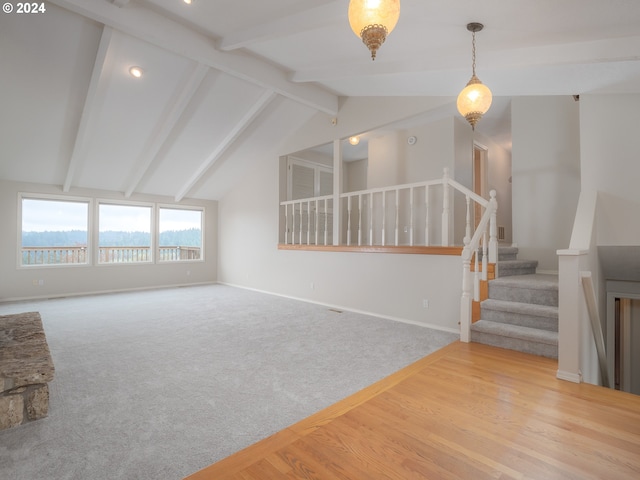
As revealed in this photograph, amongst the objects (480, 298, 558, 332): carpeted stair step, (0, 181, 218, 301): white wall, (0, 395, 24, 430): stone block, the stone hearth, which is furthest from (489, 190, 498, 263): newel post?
(0, 181, 218, 301): white wall

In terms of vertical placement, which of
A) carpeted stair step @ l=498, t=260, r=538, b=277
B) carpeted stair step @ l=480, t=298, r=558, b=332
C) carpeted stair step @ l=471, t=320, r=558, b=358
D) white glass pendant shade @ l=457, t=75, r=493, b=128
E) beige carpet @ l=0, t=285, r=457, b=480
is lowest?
beige carpet @ l=0, t=285, r=457, b=480

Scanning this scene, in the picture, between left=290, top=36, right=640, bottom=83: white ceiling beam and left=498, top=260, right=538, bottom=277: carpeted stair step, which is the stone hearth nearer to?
left=290, top=36, right=640, bottom=83: white ceiling beam

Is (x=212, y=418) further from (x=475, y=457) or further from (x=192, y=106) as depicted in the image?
(x=192, y=106)

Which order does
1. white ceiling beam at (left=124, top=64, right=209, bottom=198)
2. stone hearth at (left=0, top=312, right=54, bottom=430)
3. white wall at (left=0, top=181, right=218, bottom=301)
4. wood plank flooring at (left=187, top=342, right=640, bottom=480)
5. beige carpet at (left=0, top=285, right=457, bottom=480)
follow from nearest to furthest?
wood plank flooring at (left=187, top=342, right=640, bottom=480) < beige carpet at (left=0, top=285, right=457, bottom=480) < stone hearth at (left=0, top=312, right=54, bottom=430) < white ceiling beam at (left=124, top=64, right=209, bottom=198) < white wall at (left=0, top=181, right=218, bottom=301)

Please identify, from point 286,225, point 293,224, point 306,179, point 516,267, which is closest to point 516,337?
point 516,267

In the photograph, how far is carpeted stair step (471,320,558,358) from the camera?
9.71ft

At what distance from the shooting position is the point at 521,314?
3.32 meters

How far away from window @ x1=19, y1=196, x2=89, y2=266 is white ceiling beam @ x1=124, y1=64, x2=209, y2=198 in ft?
5.05

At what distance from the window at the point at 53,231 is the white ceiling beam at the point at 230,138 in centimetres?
214

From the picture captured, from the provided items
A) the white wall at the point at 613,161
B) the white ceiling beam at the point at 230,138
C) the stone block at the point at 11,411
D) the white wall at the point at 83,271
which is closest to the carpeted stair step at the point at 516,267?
the white wall at the point at 613,161

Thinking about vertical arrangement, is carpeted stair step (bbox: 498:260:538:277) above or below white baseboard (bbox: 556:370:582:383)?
above

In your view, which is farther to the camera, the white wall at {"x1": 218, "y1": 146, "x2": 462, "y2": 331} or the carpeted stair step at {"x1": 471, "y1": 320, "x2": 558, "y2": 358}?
the white wall at {"x1": 218, "y1": 146, "x2": 462, "y2": 331}

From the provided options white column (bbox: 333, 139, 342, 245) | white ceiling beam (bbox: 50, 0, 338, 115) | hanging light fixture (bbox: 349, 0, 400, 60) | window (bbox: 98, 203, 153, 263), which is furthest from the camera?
window (bbox: 98, 203, 153, 263)

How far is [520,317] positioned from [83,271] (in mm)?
7888
